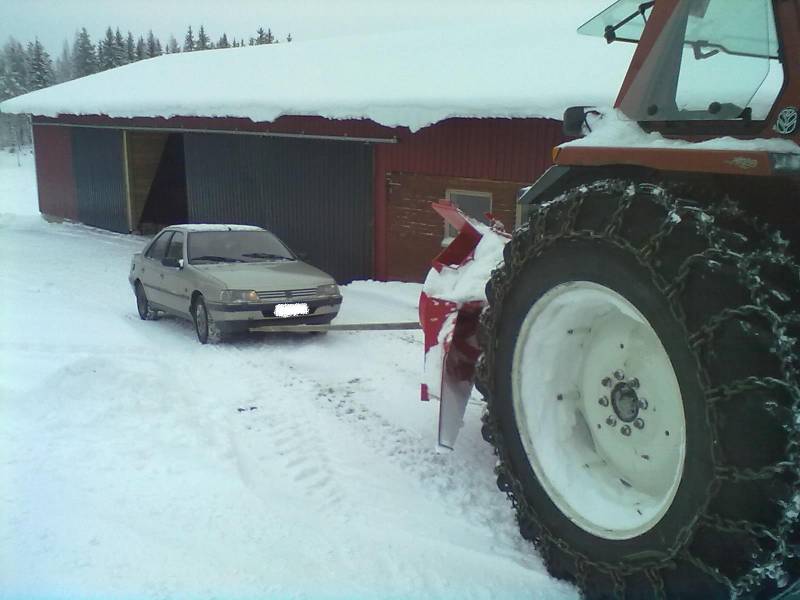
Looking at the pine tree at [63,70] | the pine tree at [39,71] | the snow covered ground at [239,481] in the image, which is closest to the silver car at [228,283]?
the snow covered ground at [239,481]

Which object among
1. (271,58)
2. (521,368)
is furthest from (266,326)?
(271,58)

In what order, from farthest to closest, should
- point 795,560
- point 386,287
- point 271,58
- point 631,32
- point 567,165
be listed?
point 271,58
point 386,287
point 631,32
point 567,165
point 795,560

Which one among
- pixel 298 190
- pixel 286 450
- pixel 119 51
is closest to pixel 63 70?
pixel 119 51

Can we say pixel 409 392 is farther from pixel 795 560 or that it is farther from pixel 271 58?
pixel 271 58

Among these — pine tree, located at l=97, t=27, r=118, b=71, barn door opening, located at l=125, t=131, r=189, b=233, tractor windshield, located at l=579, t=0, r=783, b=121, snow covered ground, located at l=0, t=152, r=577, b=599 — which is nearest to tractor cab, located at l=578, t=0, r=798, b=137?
tractor windshield, located at l=579, t=0, r=783, b=121

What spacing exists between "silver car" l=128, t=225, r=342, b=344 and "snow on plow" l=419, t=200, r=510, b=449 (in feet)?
13.1

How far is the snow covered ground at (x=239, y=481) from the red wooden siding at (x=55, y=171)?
1602cm

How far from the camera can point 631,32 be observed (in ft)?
12.2

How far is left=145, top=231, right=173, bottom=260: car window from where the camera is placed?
31.5 feet

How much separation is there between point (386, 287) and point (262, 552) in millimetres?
8450

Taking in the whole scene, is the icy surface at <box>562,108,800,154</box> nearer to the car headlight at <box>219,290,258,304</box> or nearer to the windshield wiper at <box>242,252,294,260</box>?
the car headlight at <box>219,290,258,304</box>

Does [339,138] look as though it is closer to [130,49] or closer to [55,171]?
[55,171]

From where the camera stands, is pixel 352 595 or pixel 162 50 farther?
pixel 162 50

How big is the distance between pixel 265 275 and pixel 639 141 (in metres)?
6.19
